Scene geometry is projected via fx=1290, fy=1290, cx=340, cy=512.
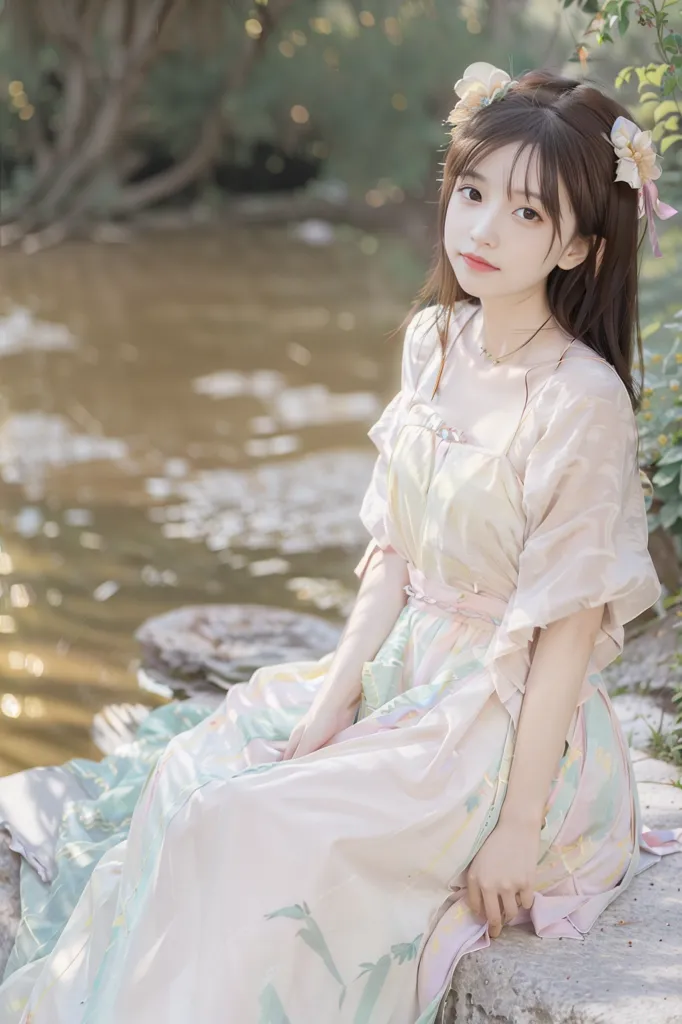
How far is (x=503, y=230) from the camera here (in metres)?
1.84

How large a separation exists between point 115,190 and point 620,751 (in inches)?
559

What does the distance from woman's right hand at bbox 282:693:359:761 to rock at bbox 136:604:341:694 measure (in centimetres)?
143

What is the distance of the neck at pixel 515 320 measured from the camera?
196 centimetres

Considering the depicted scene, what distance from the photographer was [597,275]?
6.30 feet

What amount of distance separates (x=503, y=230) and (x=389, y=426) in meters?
0.42

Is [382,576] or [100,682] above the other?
[382,576]

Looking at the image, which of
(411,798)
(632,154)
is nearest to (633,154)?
(632,154)

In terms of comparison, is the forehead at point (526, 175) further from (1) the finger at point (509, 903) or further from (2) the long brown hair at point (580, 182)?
(1) the finger at point (509, 903)

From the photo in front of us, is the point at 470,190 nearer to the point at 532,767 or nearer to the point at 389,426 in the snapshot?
the point at 389,426

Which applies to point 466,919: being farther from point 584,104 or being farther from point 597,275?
point 584,104

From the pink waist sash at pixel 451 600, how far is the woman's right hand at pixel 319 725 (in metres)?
0.20

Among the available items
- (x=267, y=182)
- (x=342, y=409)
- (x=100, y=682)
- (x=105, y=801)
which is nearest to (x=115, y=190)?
(x=267, y=182)

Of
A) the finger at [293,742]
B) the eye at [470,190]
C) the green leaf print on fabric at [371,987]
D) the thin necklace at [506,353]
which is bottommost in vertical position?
the green leaf print on fabric at [371,987]

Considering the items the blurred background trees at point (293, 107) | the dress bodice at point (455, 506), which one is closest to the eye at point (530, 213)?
the dress bodice at point (455, 506)
